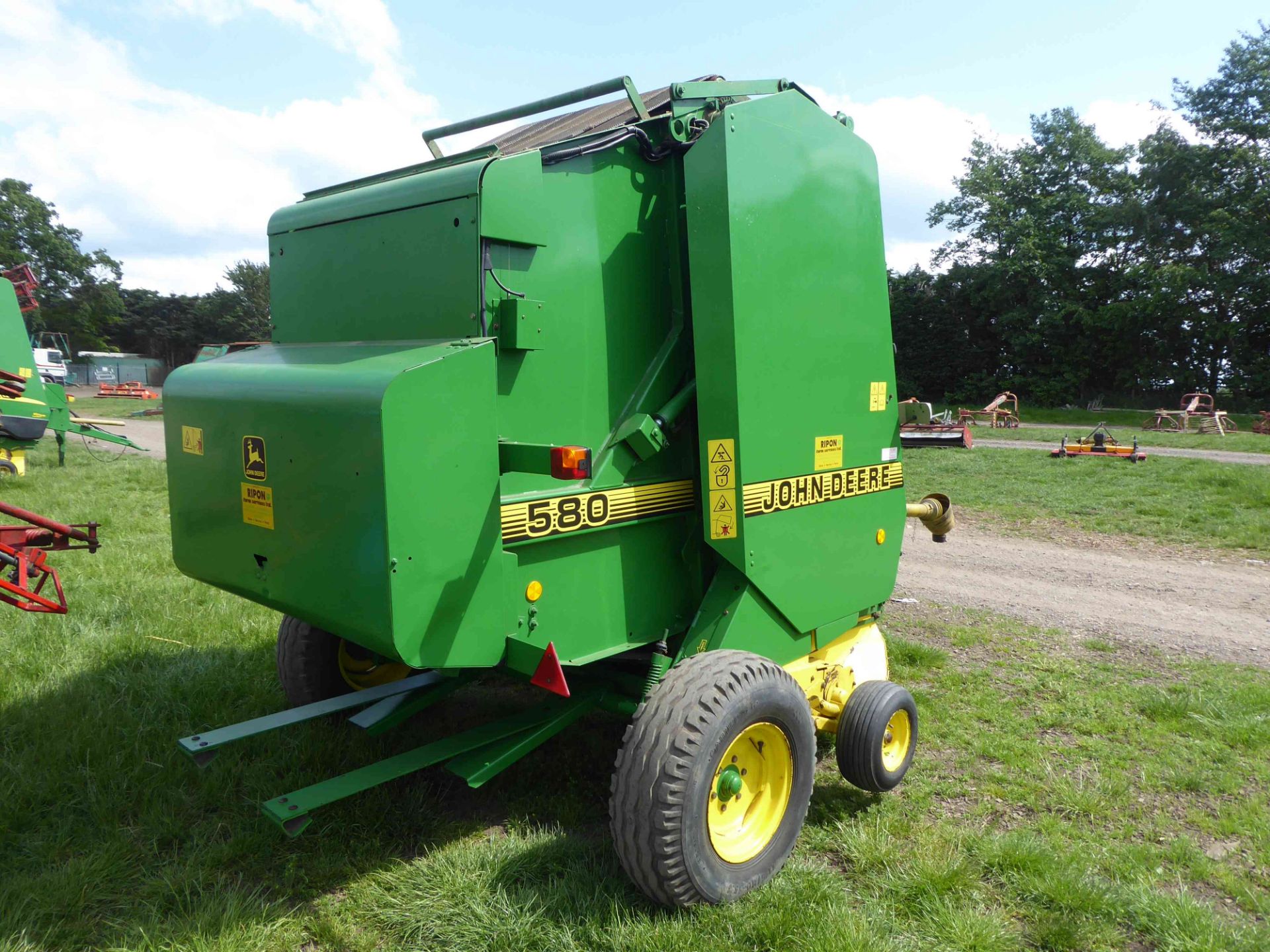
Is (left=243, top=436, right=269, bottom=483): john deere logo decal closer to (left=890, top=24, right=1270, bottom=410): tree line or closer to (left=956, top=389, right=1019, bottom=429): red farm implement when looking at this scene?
(left=956, top=389, right=1019, bottom=429): red farm implement

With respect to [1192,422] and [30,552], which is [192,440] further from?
[1192,422]

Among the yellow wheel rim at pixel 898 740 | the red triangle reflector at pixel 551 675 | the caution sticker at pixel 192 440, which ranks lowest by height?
the yellow wheel rim at pixel 898 740

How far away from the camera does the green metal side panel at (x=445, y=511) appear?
243 centimetres

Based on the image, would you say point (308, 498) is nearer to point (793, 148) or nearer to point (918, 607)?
point (793, 148)

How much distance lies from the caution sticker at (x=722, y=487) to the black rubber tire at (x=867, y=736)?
94cm

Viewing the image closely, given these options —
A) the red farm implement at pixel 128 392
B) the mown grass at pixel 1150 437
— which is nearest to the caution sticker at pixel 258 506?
the mown grass at pixel 1150 437

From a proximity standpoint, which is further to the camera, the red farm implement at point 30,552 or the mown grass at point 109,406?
the mown grass at point 109,406

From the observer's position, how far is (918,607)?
6480 mm

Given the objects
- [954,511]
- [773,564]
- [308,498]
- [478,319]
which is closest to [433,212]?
[478,319]

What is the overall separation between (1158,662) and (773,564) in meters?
3.39

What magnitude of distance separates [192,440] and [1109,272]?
36.9 metres

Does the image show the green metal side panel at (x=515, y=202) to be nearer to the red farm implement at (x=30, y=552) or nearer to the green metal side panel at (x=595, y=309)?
the green metal side panel at (x=595, y=309)

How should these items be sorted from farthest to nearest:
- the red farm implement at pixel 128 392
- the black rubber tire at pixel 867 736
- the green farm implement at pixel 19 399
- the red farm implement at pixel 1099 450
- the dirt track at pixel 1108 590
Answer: the red farm implement at pixel 128 392
the red farm implement at pixel 1099 450
the green farm implement at pixel 19 399
the dirt track at pixel 1108 590
the black rubber tire at pixel 867 736

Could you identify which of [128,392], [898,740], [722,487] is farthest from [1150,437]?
[128,392]
